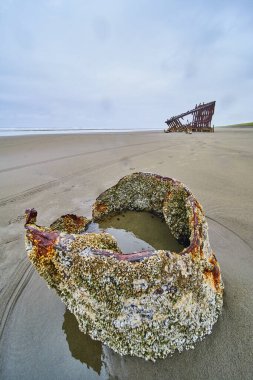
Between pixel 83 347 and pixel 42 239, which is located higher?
pixel 42 239

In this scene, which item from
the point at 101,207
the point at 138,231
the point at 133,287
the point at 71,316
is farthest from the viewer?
the point at 101,207

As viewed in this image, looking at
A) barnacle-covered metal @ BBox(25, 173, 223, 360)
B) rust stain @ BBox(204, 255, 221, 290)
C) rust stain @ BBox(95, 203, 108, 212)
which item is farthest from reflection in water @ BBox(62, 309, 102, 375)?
rust stain @ BBox(95, 203, 108, 212)

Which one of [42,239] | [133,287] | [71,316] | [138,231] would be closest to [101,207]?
[138,231]

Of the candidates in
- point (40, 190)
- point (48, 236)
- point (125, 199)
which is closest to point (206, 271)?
point (48, 236)

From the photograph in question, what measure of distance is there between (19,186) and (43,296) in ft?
10.9

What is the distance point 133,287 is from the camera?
4.55ft

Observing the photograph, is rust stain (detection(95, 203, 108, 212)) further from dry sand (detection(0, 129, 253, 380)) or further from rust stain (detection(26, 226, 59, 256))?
rust stain (detection(26, 226, 59, 256))

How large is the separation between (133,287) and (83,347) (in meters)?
0.77

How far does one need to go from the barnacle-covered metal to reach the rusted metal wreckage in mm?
22464

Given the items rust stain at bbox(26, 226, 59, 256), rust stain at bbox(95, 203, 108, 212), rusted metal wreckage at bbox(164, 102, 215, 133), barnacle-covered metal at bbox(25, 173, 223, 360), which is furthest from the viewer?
rusted metal wreckage at bbox(164, 102, 215, 133)

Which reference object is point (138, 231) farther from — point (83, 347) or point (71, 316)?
point (83, 347)

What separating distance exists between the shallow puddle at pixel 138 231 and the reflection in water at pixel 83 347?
32.1 inches

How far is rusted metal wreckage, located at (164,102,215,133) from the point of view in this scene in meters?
22.8

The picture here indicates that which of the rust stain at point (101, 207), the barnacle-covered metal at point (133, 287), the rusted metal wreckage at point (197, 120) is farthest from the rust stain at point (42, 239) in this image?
the rusted metal wreckage at point (197, 120)
